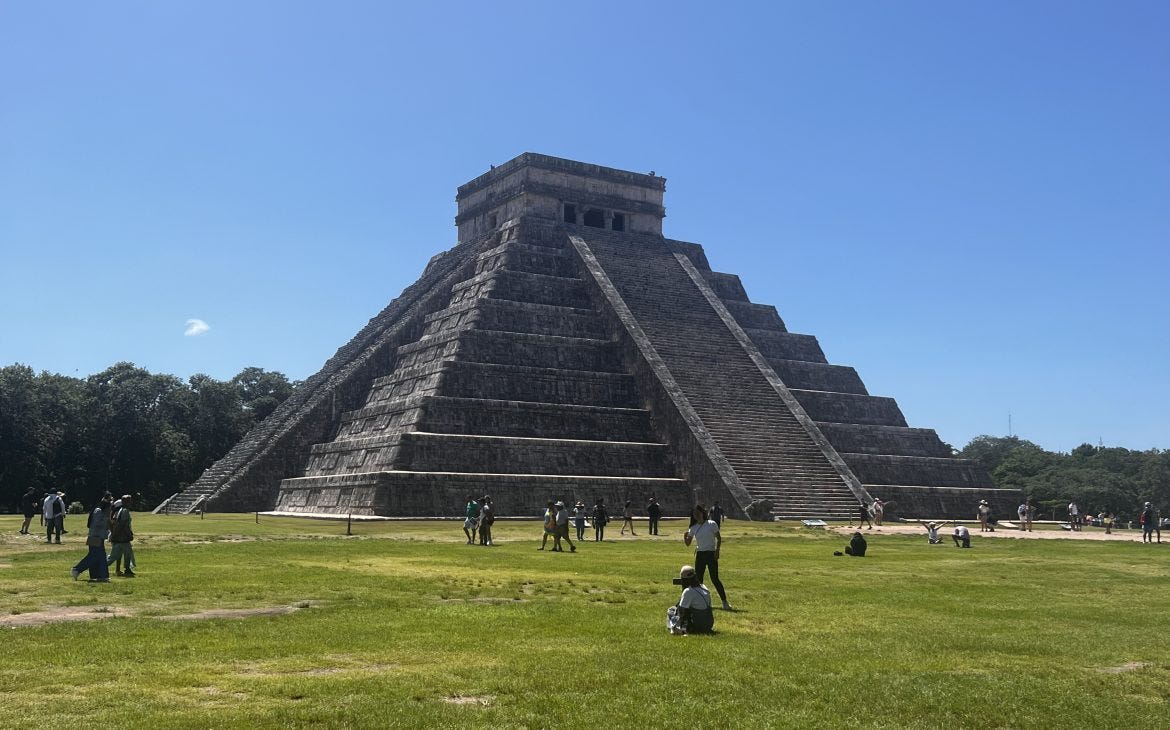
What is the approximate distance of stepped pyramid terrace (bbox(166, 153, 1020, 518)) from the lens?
3947 cm

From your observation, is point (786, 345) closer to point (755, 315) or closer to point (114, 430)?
point (755, 315)

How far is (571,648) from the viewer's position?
439 inches

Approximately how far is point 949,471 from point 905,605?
3465 centimetres

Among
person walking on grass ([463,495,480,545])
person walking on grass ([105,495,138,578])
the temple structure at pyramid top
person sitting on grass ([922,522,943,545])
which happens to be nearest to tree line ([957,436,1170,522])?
the temple structure at pyramid top

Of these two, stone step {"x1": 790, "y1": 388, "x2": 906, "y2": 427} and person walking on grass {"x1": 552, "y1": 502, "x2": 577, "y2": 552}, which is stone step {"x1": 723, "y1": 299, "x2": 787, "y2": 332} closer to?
stone step {"x1": 790, "y1": 388, "x2": 906, "y2": 427}

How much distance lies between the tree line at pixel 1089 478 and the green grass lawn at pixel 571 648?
147 ft

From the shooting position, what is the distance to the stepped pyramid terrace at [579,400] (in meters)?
39.5

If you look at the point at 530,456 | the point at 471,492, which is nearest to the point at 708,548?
the point at 471,492

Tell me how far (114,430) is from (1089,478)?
6008cm

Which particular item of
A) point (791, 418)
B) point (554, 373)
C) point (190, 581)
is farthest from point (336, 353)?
point (190, 581)

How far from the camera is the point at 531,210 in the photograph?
5638 cm

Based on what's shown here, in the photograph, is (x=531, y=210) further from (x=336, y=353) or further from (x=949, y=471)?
(x=949, y=471)

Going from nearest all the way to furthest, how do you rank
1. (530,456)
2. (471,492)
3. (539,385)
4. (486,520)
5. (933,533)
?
(486,520), (933,533), (471,492), (530,456), (539,385)

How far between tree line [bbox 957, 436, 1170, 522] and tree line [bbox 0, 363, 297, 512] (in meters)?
43.8
